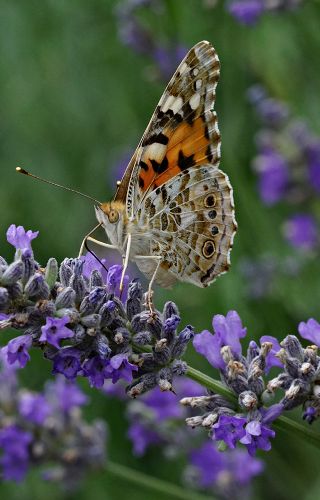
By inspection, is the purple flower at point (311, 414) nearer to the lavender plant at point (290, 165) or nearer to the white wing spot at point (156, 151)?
the white wing spot at point (156, 151)

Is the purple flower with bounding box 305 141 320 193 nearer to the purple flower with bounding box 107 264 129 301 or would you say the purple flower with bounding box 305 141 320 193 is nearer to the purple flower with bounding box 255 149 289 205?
the purple flower with bounding box 255 149 289 205

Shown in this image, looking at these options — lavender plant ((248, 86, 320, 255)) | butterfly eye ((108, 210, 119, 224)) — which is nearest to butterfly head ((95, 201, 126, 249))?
butterfly eye ((108, 210, 119, 224))

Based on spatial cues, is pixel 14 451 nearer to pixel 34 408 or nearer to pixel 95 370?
pixel 34 408

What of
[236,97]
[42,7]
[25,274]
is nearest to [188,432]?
[25,274]

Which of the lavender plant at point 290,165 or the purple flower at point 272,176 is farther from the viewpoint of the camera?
the purple flower at point 272,176

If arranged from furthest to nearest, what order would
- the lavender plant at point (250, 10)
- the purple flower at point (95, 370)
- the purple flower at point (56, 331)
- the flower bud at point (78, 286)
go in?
the lavender plant at point (250, 10)
the flower bud at point (78, 286)
the purple flower at point (95, 370)
the purple flower at point (56, 331)

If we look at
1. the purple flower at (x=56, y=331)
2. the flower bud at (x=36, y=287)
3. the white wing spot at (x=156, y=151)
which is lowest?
the purple flower at (x=56, y=331)

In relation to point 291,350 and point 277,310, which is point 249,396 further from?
point 277,310

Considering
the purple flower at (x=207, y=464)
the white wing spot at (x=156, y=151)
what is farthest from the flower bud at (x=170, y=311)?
the purple flower at (x=207, y=464)
